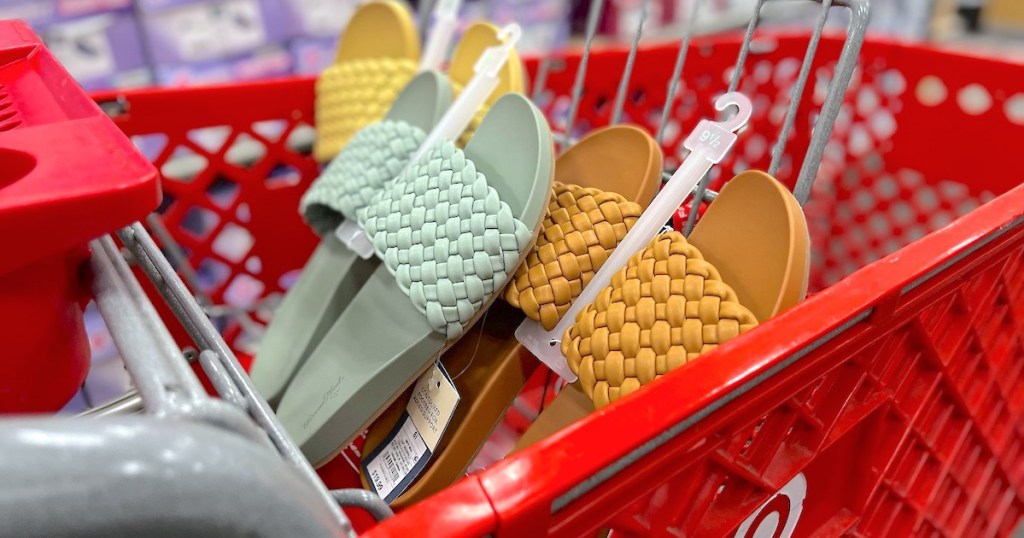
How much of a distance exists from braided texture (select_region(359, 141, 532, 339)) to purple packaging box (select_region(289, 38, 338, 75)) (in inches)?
31.2

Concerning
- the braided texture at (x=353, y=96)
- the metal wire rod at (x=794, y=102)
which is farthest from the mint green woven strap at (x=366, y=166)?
the metal wire rod at (x=794, y=102)

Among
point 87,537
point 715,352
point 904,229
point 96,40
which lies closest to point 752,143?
point 904,229

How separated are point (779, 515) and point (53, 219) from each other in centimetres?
53

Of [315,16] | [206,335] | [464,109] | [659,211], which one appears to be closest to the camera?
[206,335]

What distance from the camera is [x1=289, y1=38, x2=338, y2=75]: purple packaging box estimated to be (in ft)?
4.40

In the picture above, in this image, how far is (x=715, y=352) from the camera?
0.41 metres

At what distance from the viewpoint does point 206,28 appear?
1219mm

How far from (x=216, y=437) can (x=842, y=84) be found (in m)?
0.56

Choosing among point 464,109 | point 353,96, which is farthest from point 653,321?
point 353,96

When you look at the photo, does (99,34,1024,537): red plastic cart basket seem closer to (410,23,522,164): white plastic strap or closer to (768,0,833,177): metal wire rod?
(768,0,833,177): metal wire rod

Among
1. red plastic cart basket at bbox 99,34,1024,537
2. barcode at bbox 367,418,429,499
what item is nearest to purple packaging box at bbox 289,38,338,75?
red plastic cart basket at bbox 99,34,1024,537

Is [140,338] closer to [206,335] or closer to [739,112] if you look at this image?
[206,335]

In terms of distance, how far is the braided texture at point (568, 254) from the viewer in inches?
23.0

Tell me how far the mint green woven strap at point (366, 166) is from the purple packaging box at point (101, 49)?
55 centimetres
